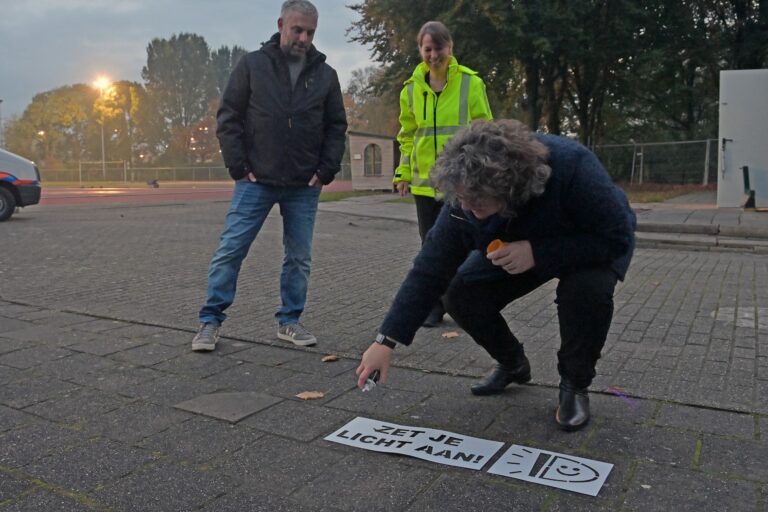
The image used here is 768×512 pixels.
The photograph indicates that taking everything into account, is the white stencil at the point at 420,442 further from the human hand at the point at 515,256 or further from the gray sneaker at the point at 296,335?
the gray sneaker at the point at 296,335

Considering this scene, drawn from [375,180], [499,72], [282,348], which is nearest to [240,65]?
[282,348]

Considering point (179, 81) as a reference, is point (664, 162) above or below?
below

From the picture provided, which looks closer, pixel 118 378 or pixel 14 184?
pixel 118 378

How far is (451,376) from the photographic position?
3693 mm

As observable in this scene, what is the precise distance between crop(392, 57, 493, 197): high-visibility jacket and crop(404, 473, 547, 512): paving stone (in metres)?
2.45

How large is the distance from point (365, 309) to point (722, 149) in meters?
11.4

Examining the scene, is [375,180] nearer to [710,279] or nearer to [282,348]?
[710,279]

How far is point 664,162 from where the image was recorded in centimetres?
2522

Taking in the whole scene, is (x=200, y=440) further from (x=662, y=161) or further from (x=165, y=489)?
(x=662, y=161)

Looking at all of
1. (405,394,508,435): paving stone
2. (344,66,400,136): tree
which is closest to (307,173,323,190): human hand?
(405,394,508,435): paving stone

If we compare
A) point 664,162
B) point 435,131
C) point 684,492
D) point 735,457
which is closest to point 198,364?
point 435,131

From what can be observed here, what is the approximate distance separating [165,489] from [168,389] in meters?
1.10

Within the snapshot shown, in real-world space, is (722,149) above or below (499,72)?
below

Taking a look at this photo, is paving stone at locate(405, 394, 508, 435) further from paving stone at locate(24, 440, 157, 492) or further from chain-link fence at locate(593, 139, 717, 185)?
chain-link fence at locate(593, 139, 717, 185)
